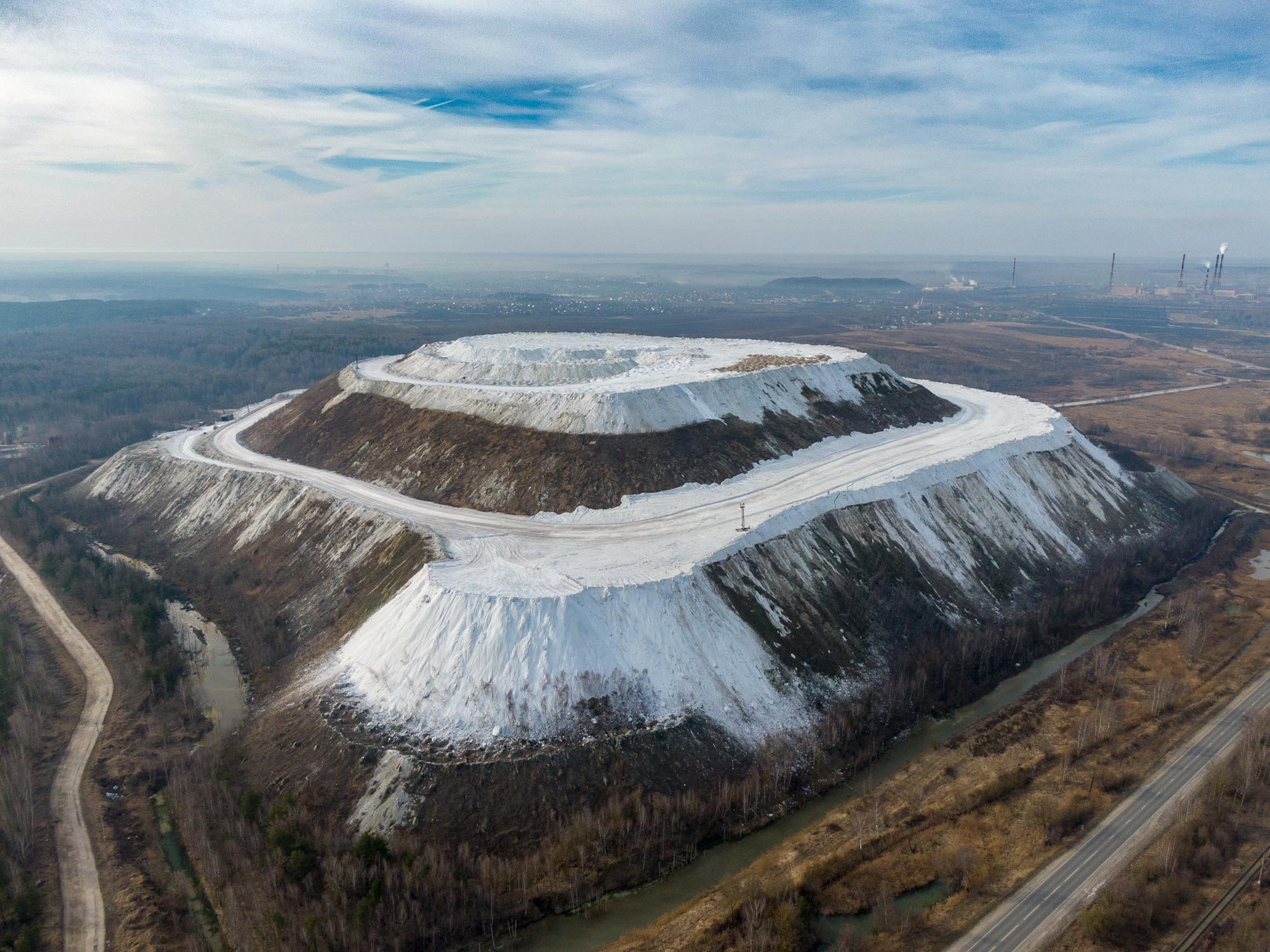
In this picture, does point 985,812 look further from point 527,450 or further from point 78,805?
point 78,805

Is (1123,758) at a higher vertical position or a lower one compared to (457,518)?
Result: lower

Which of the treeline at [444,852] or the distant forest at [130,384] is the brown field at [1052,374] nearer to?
the distant forest at [130,384]

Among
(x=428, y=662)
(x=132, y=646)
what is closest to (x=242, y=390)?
(x=132, y=646)

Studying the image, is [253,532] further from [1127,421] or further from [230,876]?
[1127,421]

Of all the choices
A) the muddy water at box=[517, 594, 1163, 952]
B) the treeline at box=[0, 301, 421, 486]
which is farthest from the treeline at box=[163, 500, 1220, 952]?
the treeline at box=[0, 301, 421, 486]

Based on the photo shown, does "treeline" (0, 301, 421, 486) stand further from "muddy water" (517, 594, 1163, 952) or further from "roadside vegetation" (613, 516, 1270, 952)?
"roadside vegetation" (613, 516, 1270, 952)

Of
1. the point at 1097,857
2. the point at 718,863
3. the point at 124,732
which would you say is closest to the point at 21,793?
the point at 124,732

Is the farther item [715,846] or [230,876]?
[715,846]
